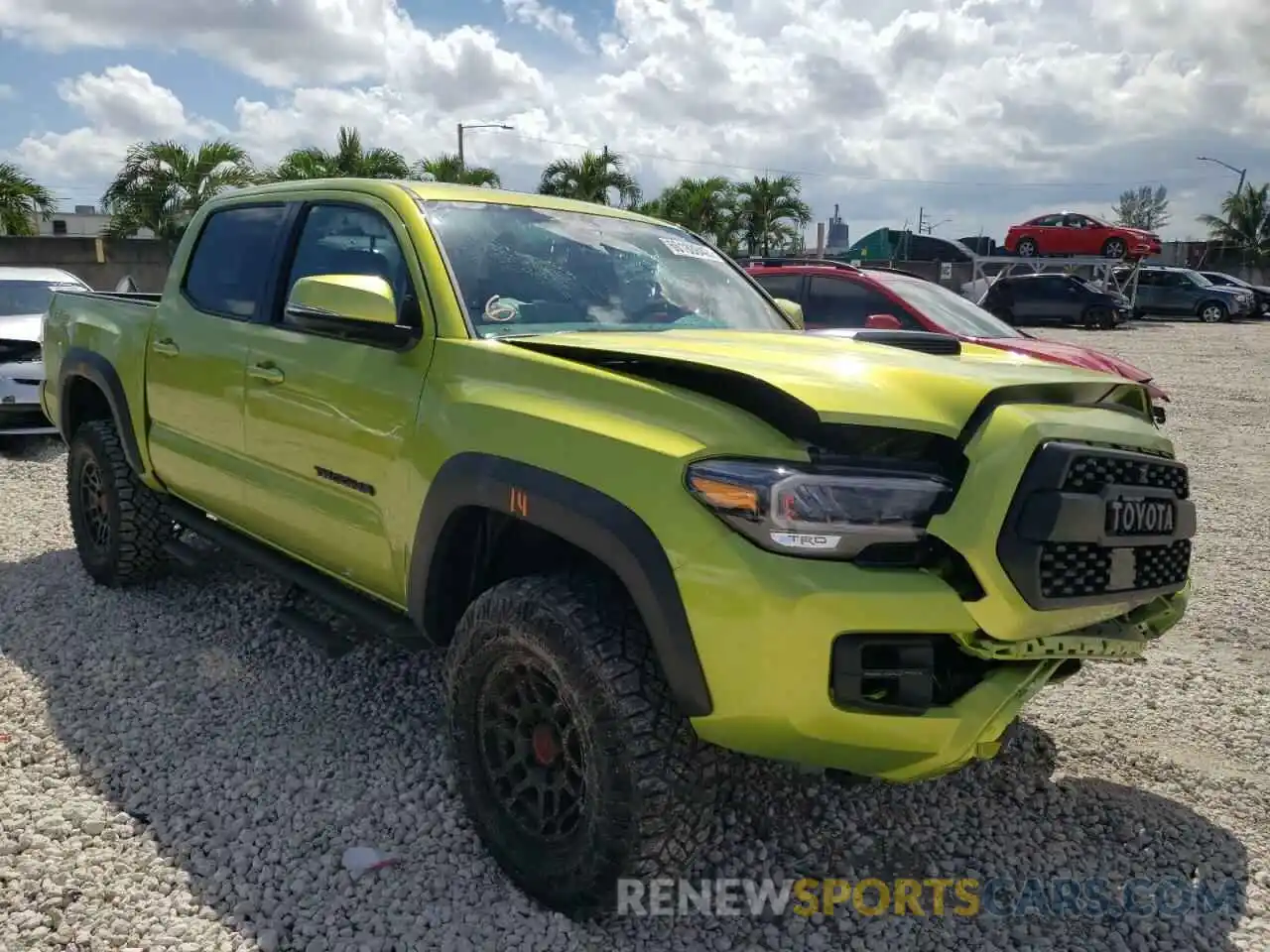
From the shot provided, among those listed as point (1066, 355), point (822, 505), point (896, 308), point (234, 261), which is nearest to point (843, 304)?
point (896, 308)

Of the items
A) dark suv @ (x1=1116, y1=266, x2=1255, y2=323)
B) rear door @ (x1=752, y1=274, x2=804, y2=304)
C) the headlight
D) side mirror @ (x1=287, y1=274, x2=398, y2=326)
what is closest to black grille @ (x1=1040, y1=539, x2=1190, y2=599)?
the headlight

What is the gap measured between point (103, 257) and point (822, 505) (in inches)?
857

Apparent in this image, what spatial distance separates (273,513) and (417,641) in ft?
2.91

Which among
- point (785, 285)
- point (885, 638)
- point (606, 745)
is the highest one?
point (785, 285)

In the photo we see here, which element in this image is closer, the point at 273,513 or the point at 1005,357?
the point at 1005,357

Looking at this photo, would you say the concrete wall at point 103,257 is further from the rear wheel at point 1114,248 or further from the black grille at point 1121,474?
the rear wheel at point 1114,248

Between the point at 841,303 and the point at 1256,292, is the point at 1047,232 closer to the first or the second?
the point at 1256,292

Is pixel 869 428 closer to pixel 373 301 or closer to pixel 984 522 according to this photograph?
pixel 984 522

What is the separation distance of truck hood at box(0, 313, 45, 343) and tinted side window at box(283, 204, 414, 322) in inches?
215

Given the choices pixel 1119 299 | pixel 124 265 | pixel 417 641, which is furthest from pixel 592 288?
pixel 1119 299

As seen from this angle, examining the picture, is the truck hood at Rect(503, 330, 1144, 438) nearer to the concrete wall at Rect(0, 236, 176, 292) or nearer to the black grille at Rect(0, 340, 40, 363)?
the black grille at Rect(0, 340, 40, 363)

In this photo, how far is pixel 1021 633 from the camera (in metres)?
2.19

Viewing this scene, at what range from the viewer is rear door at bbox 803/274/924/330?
29.1 feet

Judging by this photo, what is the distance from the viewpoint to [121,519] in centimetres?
474
